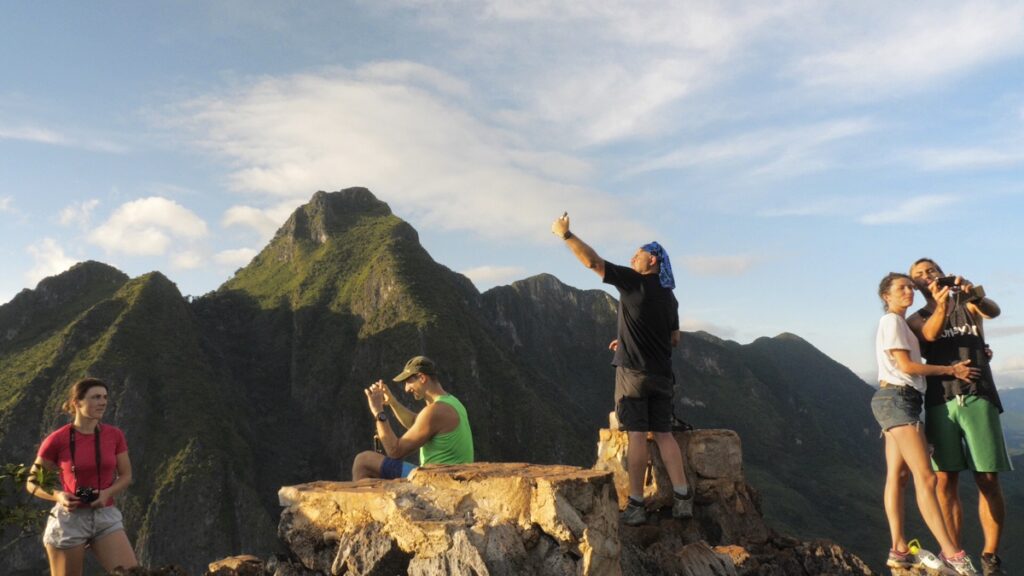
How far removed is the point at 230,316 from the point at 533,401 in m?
56.5

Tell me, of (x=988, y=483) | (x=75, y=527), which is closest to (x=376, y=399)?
(x=75, y=527)

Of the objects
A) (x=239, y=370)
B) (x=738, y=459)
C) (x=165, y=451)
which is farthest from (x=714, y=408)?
(x=738, y=459)

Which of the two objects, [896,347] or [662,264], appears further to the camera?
[662,264]

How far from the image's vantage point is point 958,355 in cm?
611

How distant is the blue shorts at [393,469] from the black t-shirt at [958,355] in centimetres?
465

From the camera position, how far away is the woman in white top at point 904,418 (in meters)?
5.67

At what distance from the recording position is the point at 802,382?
176750 mm

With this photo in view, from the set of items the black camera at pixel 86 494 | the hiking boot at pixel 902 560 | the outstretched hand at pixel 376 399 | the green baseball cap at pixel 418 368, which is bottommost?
the hiking boot at pixel 902 560

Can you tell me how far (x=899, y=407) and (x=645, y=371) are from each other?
87.4 inches

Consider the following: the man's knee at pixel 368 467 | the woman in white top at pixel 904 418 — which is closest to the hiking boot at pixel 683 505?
the woman in white top at pixel 904 418

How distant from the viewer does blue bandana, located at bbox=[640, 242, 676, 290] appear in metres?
7.12

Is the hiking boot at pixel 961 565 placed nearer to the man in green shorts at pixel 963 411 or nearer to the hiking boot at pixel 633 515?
the man in green shorts at pixel 963 411

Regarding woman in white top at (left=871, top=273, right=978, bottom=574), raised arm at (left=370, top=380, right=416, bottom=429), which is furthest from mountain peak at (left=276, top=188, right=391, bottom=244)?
woman in white top at (left=871, top=273, right=978, bottom=574)

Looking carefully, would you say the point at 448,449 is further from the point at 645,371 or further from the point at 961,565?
the point at 961,565
